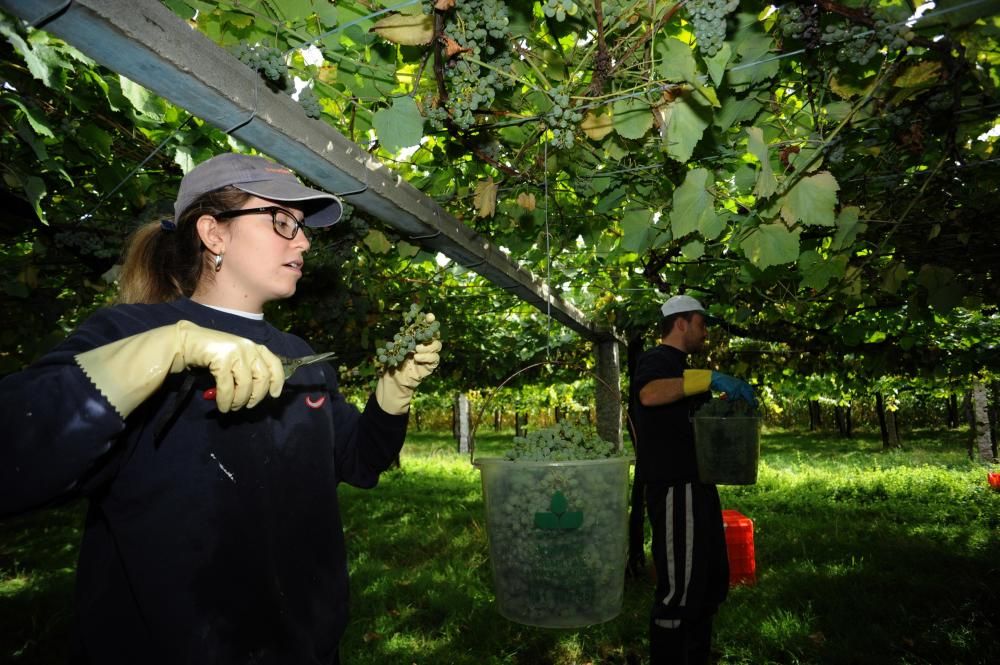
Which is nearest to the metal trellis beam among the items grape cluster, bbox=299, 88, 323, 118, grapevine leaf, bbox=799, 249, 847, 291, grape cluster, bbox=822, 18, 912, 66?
grape cluster, bbox=299, 88, 323, 118

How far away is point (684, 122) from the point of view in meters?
1.77

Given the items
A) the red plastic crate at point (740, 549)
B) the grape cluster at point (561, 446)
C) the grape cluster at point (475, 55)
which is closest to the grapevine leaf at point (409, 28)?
the grape cluster at point (475, 55)

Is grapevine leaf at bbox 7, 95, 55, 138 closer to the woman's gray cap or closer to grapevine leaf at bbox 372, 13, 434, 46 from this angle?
the woman's gray cap

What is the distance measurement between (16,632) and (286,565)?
4223 mm

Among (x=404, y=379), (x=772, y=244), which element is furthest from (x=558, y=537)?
(x=772, y=244)

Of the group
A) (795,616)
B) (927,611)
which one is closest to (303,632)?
(795,616)

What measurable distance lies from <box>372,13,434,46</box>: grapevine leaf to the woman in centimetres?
47

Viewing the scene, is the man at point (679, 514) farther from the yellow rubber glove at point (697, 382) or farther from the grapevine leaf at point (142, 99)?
the grapevine leaf at point (142, 99)

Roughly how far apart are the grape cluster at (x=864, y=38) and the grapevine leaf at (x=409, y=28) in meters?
1.05

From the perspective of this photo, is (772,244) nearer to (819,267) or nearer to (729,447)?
(819,267)

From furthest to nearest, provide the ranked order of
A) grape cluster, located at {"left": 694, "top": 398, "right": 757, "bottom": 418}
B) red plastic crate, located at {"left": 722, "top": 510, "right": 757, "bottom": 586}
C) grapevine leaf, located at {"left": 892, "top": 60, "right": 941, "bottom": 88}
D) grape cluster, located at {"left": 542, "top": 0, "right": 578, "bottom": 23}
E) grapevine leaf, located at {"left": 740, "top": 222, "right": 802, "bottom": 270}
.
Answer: red plastic crate, located at {"left": 722, "top": 510, "right": 757, "bottom": 586} → grape cluster, located at {"left": 694, "top": 398, "right": 757, "bottom": 418} → grapevine leaf, located at {"left": 740, "top": 222, "right": 802, "bottom": 270} → grapevine leaf, located at {"left": 892, "top": 60, "right": 941, "bottom": 88} → grape cluster, located at {"left": 542, "top": 0, "right": 578, "bottom": 23}

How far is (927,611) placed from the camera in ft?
13.6

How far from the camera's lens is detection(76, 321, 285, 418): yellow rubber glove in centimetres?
99

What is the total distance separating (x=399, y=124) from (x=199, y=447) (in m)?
1.13
